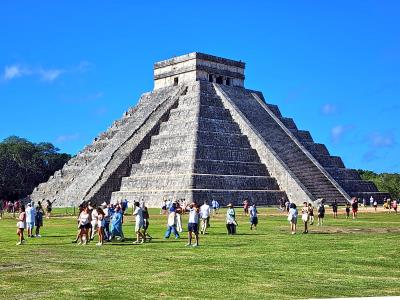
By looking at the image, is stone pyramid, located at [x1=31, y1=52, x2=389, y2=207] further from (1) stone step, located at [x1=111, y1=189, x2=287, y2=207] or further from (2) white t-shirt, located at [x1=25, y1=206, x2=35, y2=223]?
(2) white t-shirt, located at [x1=25, y1=206, x2=35, y2=223]

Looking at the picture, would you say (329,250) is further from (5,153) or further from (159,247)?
(5,153)

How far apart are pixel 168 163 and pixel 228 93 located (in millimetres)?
14523

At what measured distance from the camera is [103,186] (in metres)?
52.4

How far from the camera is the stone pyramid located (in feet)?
164

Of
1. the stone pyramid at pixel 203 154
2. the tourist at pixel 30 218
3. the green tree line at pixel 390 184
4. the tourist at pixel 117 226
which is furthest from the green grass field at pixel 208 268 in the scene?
the green tree line at pixel 390 184

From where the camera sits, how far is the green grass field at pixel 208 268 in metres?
12.2

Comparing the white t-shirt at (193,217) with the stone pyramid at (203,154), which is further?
the stone pyramid at (203,154)

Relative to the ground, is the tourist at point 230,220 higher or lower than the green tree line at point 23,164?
lower

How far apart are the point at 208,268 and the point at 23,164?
2779 inches

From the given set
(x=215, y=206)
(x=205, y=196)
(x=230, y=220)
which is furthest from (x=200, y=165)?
(x=230, y=220)

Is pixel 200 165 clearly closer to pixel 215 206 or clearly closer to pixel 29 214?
pixel 215 206

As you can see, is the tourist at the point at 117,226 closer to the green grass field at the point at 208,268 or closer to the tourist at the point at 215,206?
the green grass field at the point at 208,268

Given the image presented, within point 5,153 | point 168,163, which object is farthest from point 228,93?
point 5,153

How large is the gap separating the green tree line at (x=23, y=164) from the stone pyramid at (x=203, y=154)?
59.0ft
